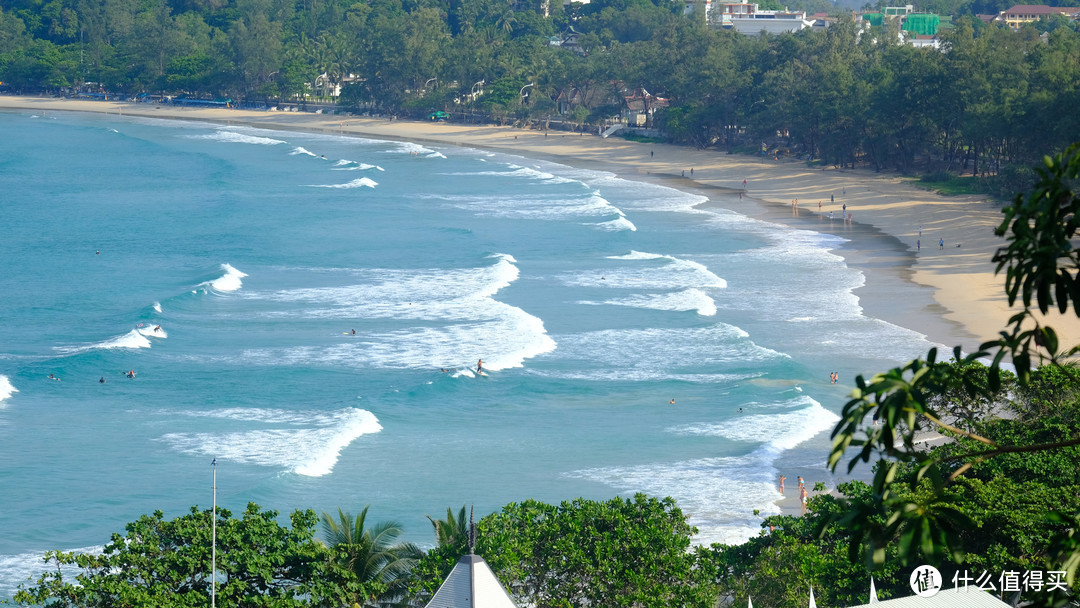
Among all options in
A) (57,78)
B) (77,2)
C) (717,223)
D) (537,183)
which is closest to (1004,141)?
(717,223)

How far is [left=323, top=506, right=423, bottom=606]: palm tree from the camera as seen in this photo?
1883cm

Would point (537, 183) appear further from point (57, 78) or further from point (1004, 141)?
point (57, 78)

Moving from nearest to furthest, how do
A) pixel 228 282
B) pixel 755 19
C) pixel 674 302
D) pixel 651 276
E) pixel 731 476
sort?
pixel 731 476
pixel 674 302
pixel 228 282
pixel 651 276
pixel 755 19

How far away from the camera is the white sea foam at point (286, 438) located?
31984 mm

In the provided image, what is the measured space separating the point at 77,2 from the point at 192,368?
15603 cm

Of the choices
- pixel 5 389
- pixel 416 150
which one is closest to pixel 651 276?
pixel 5 389

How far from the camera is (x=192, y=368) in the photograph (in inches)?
1596

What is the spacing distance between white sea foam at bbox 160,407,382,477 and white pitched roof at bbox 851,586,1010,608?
19555mm

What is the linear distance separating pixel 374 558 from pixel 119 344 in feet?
90.2

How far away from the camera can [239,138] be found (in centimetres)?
12419

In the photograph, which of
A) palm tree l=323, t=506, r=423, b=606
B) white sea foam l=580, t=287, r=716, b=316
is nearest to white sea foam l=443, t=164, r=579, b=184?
white sea foam l=580, t=287, r=716, b=316

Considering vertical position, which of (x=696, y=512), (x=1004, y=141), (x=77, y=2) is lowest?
(x=696, y=512)

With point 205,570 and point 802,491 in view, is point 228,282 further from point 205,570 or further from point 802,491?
point 205,570

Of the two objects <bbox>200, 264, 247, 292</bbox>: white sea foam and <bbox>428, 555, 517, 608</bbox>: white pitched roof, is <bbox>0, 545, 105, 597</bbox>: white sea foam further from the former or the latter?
<bbox>200, 264, 247, 292</bbox>: white sea foam
